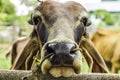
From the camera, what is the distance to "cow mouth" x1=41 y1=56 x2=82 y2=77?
2561 mm

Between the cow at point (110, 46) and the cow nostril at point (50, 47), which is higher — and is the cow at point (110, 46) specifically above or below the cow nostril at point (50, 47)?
below

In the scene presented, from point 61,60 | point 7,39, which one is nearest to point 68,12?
point 61,60

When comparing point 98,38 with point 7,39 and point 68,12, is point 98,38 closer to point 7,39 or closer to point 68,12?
point 68,12

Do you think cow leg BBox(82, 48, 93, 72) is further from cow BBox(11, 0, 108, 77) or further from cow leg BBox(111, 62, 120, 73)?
cow leg BBox(111, 62, 120, 73)

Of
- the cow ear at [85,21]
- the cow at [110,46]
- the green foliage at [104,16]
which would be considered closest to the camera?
the cow ear at [85,21]

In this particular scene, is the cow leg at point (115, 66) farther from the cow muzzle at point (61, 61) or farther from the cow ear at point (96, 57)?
the cow muzzle at point (61, 61)

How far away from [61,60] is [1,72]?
43cm

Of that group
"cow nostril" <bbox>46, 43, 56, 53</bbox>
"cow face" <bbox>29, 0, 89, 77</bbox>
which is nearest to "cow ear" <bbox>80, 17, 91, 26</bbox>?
"cow face" <bbox>29, 0, 89, 77</bbox>

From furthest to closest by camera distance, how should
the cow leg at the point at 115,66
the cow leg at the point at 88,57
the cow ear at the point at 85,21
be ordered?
1. the cow leg at the point at 115,66
2. the cow leg at the point at 88,57
3. the cow ear at the point at 85,21

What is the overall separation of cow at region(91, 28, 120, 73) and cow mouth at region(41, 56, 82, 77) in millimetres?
7604

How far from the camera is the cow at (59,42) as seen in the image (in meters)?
2.60

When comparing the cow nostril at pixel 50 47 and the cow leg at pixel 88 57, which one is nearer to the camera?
the cow nostril at pixel 50 47

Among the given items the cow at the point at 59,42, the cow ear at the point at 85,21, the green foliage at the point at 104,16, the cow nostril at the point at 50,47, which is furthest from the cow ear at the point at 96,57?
the green foliage at the point at 104,16

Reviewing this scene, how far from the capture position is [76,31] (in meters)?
3.30
